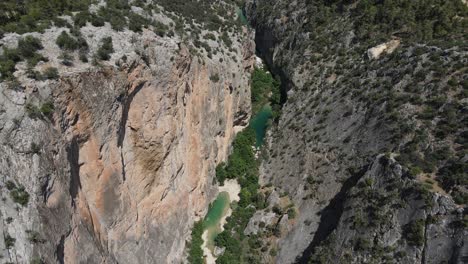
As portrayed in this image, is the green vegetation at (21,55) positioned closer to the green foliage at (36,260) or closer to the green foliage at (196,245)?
the green foliage at (36,260)

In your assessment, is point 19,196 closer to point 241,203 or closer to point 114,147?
point 114,147

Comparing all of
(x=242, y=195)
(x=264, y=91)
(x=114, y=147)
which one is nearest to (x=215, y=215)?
(x=242, y=195)

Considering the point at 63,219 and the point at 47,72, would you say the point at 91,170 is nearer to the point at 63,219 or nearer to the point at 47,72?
the point at 63,219

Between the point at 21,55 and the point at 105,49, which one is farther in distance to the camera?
the point at 105,49

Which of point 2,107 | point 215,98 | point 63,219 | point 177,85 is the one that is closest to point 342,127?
point 215,98

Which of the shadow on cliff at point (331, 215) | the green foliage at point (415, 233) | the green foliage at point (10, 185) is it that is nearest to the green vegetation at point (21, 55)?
the green foliage at point (10, 185)

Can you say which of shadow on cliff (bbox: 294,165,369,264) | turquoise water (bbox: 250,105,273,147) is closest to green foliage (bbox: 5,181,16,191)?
shadow on cliff (bbox: 294,165,369,264)
